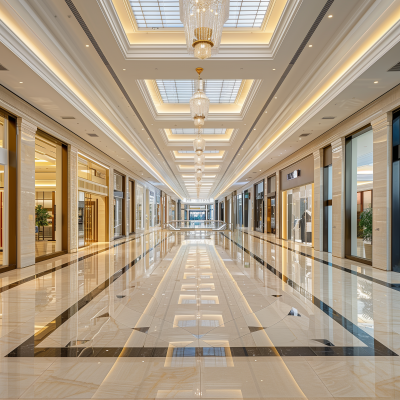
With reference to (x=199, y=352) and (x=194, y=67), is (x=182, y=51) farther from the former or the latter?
(x=199, y=352)

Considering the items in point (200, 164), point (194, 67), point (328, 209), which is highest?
point (194, 67)

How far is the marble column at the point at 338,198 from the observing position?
29.8 feet

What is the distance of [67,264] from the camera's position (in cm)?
789

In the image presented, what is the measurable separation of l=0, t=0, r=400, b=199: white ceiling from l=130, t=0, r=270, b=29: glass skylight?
45 centimetres

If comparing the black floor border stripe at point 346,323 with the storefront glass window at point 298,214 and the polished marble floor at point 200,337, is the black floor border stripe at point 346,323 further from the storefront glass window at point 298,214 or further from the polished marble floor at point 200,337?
the storefront glass window at point 298,214

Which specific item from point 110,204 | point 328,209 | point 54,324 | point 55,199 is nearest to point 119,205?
point 110,204

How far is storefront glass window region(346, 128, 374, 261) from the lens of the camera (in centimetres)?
802

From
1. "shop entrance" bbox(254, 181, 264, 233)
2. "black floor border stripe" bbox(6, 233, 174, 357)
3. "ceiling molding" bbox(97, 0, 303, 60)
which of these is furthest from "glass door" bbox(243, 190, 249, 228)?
"black floor border stripe" bbox(6, 233, 174, 357)

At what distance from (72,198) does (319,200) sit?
341 inches

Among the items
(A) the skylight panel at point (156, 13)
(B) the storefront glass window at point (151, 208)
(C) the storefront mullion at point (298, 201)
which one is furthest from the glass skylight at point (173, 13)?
(B) the storefront glass window at point (151, 208)

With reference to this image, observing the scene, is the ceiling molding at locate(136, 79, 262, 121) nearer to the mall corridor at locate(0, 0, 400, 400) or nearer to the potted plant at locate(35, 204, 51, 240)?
the mall corridor at locate(0, 0, 400, 400)

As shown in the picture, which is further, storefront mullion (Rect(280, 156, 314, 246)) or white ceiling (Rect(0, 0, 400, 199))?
storefront mullion (Rect(280, 156, 314, 246))

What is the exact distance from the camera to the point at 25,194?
741 cm

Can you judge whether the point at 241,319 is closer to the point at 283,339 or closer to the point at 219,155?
the point at 283,339
